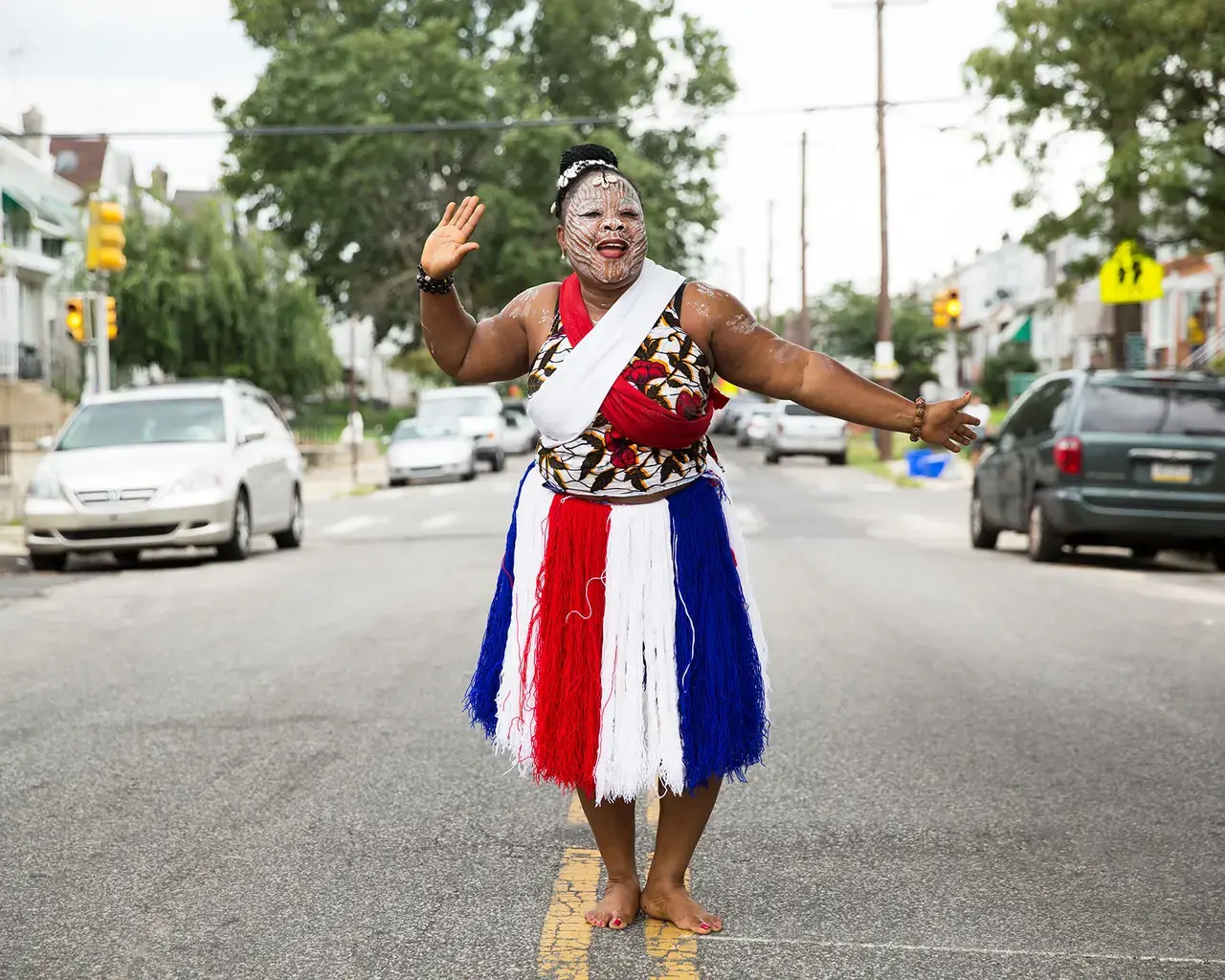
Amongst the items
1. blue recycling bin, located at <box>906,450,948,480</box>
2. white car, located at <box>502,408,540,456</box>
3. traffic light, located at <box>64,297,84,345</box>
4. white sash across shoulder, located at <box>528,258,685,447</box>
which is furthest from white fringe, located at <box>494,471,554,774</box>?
white car, located at <box>502,408,540,456</box>

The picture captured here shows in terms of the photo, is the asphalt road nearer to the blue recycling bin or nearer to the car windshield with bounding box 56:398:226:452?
the car windshield with bounding box 56:398:226:452

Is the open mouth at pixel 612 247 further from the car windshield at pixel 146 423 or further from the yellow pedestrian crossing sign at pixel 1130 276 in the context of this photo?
the yellow pedestrian crossing sign at pixel 1130 276

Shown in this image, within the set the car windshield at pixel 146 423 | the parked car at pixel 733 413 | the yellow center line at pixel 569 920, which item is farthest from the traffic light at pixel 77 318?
the parked car at pixel 733 413

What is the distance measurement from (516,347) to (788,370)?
67 cm

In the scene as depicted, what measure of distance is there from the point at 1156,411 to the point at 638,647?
436 inches

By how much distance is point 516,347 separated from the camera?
14.0 ft

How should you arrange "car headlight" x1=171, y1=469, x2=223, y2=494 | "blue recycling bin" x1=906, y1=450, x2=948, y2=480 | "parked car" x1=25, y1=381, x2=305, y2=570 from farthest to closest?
"blue recycling bin" x1=906, y1=450, x2=948, y2=480, "car headlight" x1=171, y1=469, x2=223, y2=494, "parked car" x1=25, y1=381, x2=305, y2=570

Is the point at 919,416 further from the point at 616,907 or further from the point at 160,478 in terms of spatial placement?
the point at 160,478

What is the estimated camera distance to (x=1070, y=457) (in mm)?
14281

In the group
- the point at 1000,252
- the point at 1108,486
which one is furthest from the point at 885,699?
the point at 1000,252

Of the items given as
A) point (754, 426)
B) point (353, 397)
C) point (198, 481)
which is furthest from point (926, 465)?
point (198, 481)

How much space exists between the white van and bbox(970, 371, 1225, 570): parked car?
23153 millimetres

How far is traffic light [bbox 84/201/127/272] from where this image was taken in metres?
20.1

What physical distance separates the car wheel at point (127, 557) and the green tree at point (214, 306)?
22.0m
